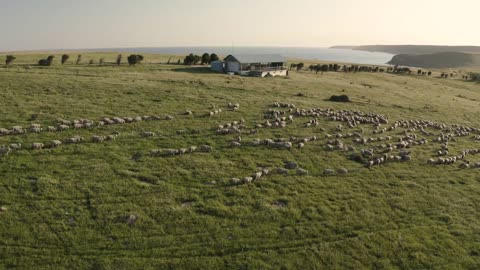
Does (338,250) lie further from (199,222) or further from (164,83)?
(164,83)

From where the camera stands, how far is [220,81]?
56.3m

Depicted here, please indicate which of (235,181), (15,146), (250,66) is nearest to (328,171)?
(235,181)

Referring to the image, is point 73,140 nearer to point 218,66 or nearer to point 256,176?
point 256,176

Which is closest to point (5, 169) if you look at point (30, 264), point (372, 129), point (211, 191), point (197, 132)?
point (30, 264)

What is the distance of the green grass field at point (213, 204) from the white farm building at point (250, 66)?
37.5m

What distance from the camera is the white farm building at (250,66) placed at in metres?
70.6

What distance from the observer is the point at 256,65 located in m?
73.4

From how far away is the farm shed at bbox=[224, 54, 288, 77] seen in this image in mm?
70562

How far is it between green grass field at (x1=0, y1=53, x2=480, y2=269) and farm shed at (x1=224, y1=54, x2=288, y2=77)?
123 feet

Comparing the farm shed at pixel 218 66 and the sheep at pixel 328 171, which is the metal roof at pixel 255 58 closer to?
the farm shed at pixel 218 66

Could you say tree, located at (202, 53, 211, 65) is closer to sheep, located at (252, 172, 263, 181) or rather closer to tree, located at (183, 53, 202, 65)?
tree, located at (183, 53, 202, 65)

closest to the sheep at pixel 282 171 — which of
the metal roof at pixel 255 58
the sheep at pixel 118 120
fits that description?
the sheep at pixel 118 120

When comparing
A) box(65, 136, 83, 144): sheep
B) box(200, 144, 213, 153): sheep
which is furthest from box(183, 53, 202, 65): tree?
box(200, 144, 213, 153): sheep

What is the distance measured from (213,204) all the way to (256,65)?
5620cm
